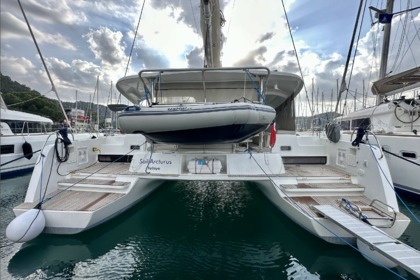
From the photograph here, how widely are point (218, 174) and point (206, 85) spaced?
2180 millimetres

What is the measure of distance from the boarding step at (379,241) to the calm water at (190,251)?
0.48m

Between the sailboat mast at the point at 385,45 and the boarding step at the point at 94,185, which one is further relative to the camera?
the sailboat mast at the point at 385,45

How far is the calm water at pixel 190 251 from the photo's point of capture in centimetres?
264

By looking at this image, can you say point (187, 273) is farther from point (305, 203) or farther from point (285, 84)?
point (285, 84)

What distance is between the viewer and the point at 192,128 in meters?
3.45

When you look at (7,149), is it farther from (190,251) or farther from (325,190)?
(325,190)

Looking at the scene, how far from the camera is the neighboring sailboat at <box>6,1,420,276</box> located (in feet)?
9.58

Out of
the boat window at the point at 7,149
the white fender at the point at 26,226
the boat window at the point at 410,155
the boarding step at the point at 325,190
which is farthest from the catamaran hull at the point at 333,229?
the boat window at the point at 7,149

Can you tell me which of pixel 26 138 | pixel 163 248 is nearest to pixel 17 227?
pixel 163 248

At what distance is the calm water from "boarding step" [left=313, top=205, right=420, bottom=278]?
480 mm

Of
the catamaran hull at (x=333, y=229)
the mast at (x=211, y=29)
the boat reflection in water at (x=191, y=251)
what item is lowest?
the boat reflection in water at (x=191, y=251)

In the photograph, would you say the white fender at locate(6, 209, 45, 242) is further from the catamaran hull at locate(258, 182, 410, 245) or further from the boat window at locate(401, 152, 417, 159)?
the boat window at locate(401, 152, 417, 159)

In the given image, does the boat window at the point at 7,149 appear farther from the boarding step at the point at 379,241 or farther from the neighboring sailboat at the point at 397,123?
the neighboring sailboat at the point at 397,123

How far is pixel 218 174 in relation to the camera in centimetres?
409
